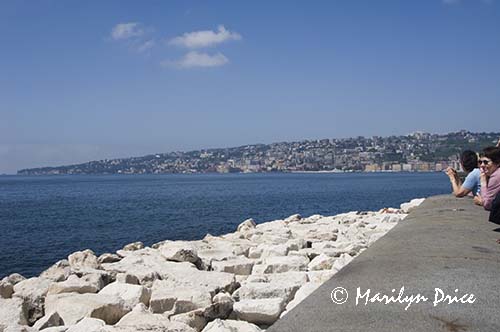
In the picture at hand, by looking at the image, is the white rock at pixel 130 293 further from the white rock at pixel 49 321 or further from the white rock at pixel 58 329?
the white rock at pixel 58 329

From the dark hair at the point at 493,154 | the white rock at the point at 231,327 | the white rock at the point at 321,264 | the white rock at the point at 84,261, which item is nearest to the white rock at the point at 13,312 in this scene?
the white rock at the point at 231,327

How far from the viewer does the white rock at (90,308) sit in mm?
5148

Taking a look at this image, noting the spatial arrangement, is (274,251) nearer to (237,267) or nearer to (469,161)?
(237,267)

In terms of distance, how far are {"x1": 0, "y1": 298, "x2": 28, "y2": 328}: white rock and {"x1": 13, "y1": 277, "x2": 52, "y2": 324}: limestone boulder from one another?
0.10 metres

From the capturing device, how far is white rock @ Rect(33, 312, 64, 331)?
4934 millimetres

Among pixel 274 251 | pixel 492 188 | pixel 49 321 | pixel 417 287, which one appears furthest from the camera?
pixel 274 251

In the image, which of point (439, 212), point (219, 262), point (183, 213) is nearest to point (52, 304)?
point (219, 262)

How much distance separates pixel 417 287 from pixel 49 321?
342 cm

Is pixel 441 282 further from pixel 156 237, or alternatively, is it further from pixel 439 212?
pixel 156 237

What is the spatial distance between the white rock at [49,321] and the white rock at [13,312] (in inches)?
10.4

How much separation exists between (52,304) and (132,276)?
1.28 meters

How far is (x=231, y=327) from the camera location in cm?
436

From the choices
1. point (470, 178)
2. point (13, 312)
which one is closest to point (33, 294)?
point (13, 312)

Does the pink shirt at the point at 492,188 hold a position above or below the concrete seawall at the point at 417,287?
above
